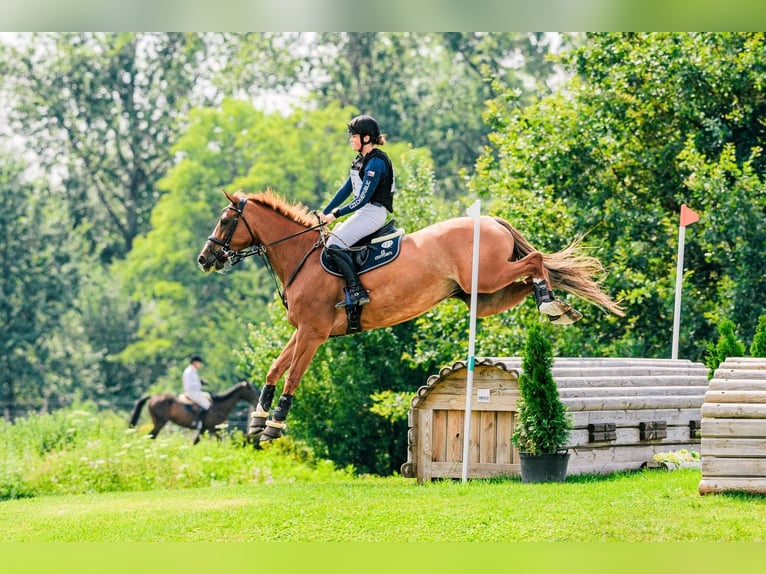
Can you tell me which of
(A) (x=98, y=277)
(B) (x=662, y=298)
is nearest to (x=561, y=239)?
(B) (x=662, y=298)

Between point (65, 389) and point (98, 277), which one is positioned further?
point (98, 277)

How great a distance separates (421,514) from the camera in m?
7.58

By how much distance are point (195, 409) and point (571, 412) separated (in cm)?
1133

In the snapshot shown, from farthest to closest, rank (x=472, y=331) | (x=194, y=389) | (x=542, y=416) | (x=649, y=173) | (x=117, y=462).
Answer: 1. (x=194, y=389)
2. (x=649, y=173)
3. (x=117, y=462)
4. (x=542, y=416)
5. (x=472, y=331)

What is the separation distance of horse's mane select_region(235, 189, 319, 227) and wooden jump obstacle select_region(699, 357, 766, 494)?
3.35 m

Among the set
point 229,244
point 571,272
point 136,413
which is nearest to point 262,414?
point 229,244

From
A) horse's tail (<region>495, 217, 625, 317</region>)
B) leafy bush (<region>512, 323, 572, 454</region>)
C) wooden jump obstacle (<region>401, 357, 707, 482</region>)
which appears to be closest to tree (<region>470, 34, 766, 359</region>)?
wooden jump obstacle (<region>401, 357, 707, 482</region>)

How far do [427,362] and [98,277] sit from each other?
67.8ft

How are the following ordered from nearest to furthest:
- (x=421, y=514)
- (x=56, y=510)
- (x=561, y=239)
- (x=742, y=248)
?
(x=421, y=514)
(x=56, y=510)
(x=742, y=248)
(x=561, y=239)

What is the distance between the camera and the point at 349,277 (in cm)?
724

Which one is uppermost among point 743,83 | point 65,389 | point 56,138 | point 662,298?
point 56,138

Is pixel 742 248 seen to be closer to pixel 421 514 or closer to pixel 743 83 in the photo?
pixel 743 83

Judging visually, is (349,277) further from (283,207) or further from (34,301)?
(34,301)

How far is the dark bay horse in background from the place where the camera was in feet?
65.1
